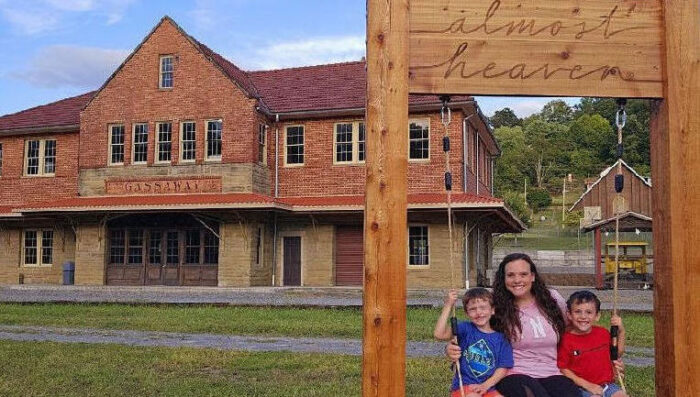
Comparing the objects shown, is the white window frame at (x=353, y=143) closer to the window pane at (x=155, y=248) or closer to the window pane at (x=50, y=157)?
the window pane at (x=155, y=248)

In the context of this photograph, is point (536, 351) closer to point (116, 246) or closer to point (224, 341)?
point (224, 341)

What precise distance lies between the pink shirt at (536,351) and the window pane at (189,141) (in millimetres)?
21567

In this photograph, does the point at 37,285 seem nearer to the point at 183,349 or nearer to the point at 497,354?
A: the point at 183,349

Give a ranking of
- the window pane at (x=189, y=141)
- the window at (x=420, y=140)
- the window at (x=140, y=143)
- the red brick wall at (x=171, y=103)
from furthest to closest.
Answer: the window at (x=140, y=143) → the window pane at (x=189, y=141) → the red brick wall at (x=171, y=103) → the window at (x=420, y=140)

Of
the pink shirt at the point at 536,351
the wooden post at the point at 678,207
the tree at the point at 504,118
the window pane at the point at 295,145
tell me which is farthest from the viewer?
the tree at the point at 504,118

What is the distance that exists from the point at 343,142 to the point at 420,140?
2710 millimetres

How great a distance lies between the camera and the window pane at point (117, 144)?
25.7m

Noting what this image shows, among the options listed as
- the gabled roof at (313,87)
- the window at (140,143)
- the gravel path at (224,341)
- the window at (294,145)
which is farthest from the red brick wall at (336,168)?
the gravel path at (224,341)

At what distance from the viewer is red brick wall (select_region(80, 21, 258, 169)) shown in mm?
24281

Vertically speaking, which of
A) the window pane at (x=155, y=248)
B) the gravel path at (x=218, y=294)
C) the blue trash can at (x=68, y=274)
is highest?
the window pane at (x=155, y=248)

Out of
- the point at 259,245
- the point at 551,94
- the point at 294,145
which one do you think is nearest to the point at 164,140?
the point at 294,145

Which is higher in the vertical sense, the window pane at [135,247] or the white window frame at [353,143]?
the white window frame at [353,143]

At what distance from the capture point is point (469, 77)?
4098 mm

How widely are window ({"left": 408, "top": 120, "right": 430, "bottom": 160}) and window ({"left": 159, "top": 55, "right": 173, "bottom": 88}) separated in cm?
883
